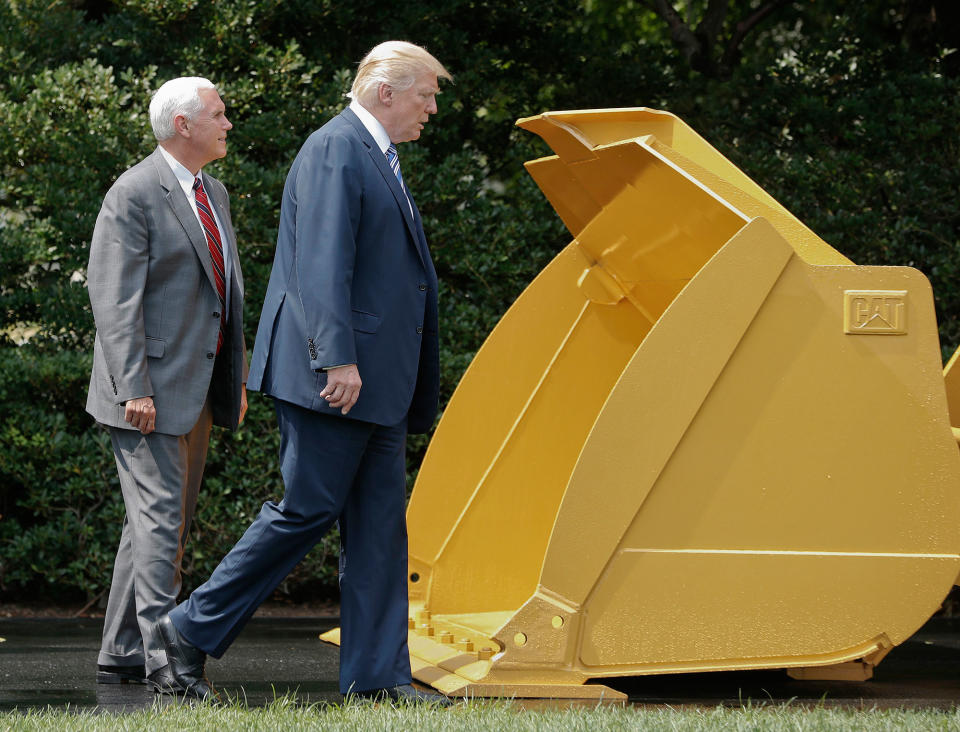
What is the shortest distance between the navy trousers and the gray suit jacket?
488 mm

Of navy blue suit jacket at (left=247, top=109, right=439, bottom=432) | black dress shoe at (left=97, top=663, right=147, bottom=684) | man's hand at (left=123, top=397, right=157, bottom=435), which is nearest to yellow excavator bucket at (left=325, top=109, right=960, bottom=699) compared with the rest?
navy blue suit jacket at (left=247, top=109, right=439, bottom=432)

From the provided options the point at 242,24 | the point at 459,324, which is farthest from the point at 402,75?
the point at 242,24

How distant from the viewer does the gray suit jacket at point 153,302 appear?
12.3ft

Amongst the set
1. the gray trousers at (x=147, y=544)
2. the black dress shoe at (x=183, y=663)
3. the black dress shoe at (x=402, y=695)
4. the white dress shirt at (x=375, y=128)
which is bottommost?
the black dress shoe at (x=402, y=695)

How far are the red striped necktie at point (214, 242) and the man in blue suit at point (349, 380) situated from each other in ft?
1.42

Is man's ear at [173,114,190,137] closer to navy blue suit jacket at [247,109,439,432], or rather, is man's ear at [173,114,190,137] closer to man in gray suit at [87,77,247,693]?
man in gray suit at [87,77,247,693]

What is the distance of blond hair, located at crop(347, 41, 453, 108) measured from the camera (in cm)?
358

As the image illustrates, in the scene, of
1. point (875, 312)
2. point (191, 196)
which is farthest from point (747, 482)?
point (191, 196)

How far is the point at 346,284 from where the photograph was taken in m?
3.35

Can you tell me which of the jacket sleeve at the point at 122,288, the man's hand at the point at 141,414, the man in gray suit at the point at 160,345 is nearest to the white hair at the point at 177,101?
the man in gray suit at the point at 160,345

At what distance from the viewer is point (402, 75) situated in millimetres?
3586

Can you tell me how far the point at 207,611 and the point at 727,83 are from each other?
5059 millimetres

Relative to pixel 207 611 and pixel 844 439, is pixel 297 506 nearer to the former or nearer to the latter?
pixel 207 611

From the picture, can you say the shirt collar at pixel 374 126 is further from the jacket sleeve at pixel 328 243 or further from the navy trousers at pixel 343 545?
the navy trousers at pixel 343 545
